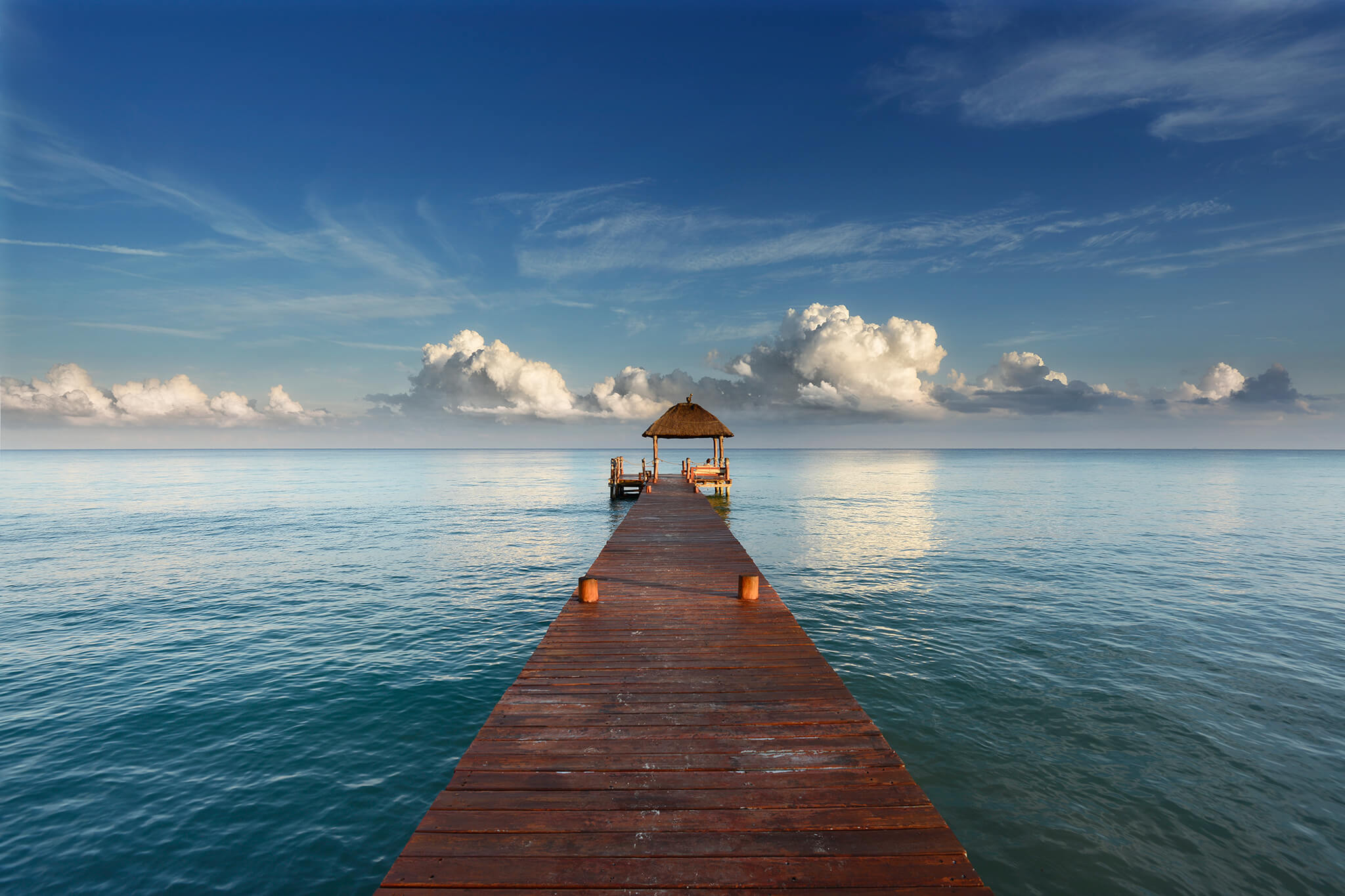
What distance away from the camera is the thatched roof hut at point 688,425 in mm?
38062

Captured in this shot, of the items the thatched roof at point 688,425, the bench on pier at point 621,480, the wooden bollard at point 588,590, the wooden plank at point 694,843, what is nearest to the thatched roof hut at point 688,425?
the thatched roof at point 688,425

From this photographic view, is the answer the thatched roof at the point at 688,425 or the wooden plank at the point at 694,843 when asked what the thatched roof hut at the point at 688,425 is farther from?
the wooden plank at the point at 694,843

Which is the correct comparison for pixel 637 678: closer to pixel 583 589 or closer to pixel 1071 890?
pixel 583 589

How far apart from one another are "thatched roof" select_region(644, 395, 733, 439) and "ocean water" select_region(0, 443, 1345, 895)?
1150cm

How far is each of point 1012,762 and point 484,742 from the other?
315 inches

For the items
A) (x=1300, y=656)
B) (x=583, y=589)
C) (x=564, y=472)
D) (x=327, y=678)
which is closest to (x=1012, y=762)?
(x=583, y=589)

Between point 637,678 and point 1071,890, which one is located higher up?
point 637,678

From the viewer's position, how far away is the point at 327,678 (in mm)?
11844

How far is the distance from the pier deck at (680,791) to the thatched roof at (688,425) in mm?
29617

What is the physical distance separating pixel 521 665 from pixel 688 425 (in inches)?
1063

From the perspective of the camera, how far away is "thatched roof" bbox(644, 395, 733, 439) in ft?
125

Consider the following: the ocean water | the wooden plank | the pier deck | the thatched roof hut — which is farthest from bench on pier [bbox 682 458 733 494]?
the wooden plank

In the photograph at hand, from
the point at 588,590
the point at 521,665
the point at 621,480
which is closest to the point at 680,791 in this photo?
the point at 588,590

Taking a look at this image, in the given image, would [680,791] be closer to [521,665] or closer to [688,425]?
[521,665]
